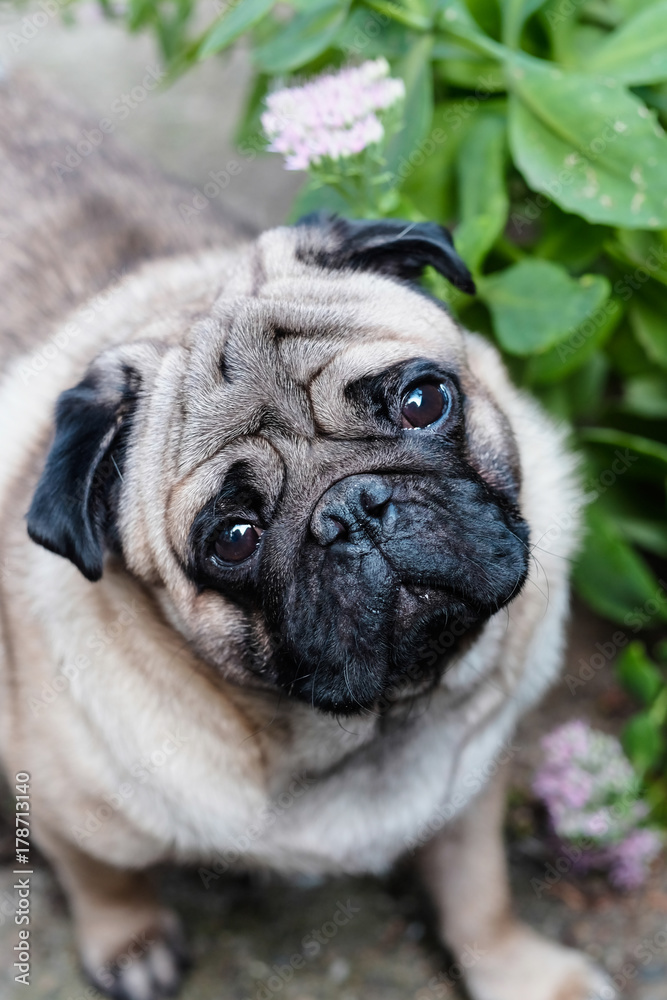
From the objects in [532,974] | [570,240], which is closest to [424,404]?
[570,240]

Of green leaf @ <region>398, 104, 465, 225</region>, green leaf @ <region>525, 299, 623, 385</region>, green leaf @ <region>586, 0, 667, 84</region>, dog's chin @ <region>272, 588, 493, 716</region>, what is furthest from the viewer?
green leaf @ <region>398, 104, 465, 225</region>

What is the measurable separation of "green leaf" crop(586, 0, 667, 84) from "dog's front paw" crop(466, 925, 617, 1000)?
6.76 ft

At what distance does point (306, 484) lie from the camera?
5.22 feet

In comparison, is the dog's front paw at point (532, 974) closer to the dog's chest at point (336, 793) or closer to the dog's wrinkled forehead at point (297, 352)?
the dog's chest at point (336, 793)

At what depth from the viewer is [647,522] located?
2.68 m

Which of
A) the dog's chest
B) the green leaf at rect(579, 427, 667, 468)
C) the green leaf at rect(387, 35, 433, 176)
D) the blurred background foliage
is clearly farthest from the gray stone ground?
the green leaf at rect(387, 35, 433, 176)

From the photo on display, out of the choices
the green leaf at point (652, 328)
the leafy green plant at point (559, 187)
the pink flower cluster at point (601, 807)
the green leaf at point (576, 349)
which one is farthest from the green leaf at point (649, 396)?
the pink flower cluster at point (601, 807)

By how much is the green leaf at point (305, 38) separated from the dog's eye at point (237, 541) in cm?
121

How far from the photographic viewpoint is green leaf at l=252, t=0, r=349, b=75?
7.14ft

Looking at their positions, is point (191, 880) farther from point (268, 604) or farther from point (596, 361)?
point (596, 361)

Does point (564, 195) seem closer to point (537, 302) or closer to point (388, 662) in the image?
point (537, 302)

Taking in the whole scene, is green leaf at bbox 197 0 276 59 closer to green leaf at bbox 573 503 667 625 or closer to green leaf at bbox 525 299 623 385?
green leaf at bbox 525 299 623 385

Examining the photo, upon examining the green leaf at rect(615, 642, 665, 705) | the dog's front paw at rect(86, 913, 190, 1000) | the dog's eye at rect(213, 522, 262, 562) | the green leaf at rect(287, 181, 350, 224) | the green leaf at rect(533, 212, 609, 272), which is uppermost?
the green leaf at rect(533, 212, 609, 272)

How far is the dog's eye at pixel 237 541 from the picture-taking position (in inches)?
63.4
